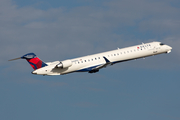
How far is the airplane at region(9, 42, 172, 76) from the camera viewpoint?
158 feet

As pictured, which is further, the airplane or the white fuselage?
the white fuselage

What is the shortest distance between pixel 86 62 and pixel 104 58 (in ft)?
9.57

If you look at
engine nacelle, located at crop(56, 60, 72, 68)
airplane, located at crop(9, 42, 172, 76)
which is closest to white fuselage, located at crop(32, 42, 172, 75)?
airplane, located at crop(9, 42, 172, 76)

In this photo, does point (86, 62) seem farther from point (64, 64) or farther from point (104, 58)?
point (64, 64)

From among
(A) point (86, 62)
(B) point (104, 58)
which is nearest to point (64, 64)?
(A) point (86, 62)

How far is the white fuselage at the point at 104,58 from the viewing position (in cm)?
4866

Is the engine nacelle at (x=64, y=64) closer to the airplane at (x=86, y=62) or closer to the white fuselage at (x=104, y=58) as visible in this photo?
the airplane at (x=86, y=62)

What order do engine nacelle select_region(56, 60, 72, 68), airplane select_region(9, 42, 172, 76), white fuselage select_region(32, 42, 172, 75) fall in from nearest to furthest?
1. engine nacelle select_region(56, 60, 72, 68)
2. airplane select_region(9, 42, 172, 76)
3. white fuselage select_region(32, 42, 172, 75)

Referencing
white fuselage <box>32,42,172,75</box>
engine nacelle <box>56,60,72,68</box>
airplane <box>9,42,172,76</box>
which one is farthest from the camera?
white fuselage <box>32,42,172,75</box>

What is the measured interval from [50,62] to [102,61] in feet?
26.7

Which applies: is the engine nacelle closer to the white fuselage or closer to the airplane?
the airplane

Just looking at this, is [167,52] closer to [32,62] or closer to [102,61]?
[102,61]

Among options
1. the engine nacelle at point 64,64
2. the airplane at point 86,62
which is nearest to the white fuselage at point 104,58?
the airplane at point 86,62

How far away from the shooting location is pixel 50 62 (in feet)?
164
